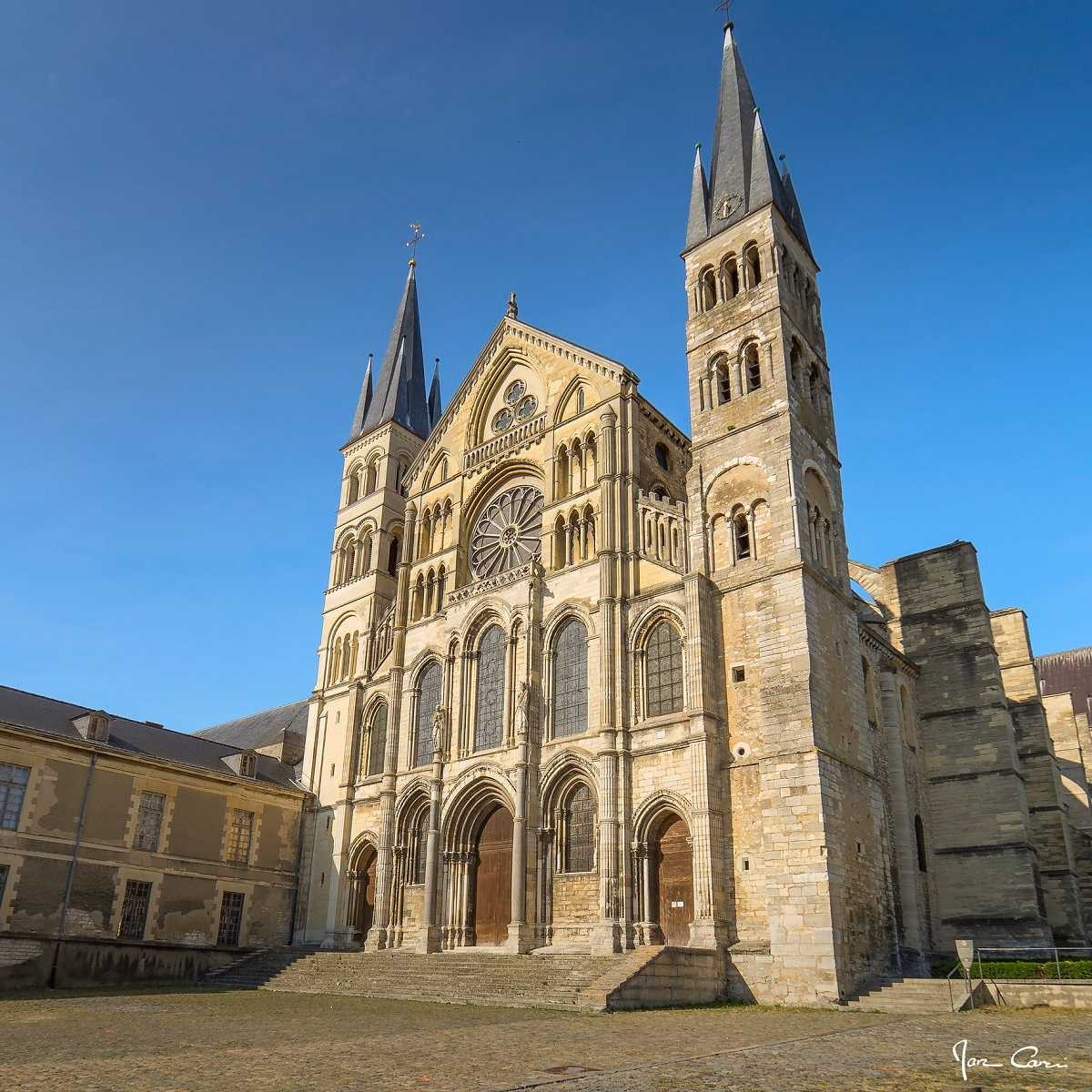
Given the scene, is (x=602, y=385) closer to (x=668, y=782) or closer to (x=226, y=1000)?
(x=668, y=782)

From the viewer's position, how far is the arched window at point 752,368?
2678cm

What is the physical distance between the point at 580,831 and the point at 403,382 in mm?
22656

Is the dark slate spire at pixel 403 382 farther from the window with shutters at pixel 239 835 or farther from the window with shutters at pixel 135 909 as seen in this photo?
the window with shutters at pixel 135 909

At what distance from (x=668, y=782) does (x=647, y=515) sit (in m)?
7.85

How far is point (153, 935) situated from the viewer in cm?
2691

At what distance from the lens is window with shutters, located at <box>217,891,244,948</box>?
28953 mm

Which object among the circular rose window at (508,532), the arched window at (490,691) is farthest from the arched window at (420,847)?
the circular rose window at (508,532)

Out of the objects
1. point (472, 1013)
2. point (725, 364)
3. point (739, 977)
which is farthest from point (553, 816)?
point (725, 364)

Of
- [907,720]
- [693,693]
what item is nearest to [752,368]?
[693,693]

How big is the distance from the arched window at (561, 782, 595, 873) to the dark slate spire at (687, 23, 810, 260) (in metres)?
18.0

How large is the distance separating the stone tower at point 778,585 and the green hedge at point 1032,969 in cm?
220

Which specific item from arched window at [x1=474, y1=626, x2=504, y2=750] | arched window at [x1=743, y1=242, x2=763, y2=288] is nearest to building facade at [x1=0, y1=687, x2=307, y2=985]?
arched window at [x1=474, y1=626, x2=504, y2=750]

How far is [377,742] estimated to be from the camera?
32031 millimetres

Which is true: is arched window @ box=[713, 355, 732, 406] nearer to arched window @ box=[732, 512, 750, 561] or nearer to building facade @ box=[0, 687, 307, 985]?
arched window @ box=[732, 512, 750, 561]
